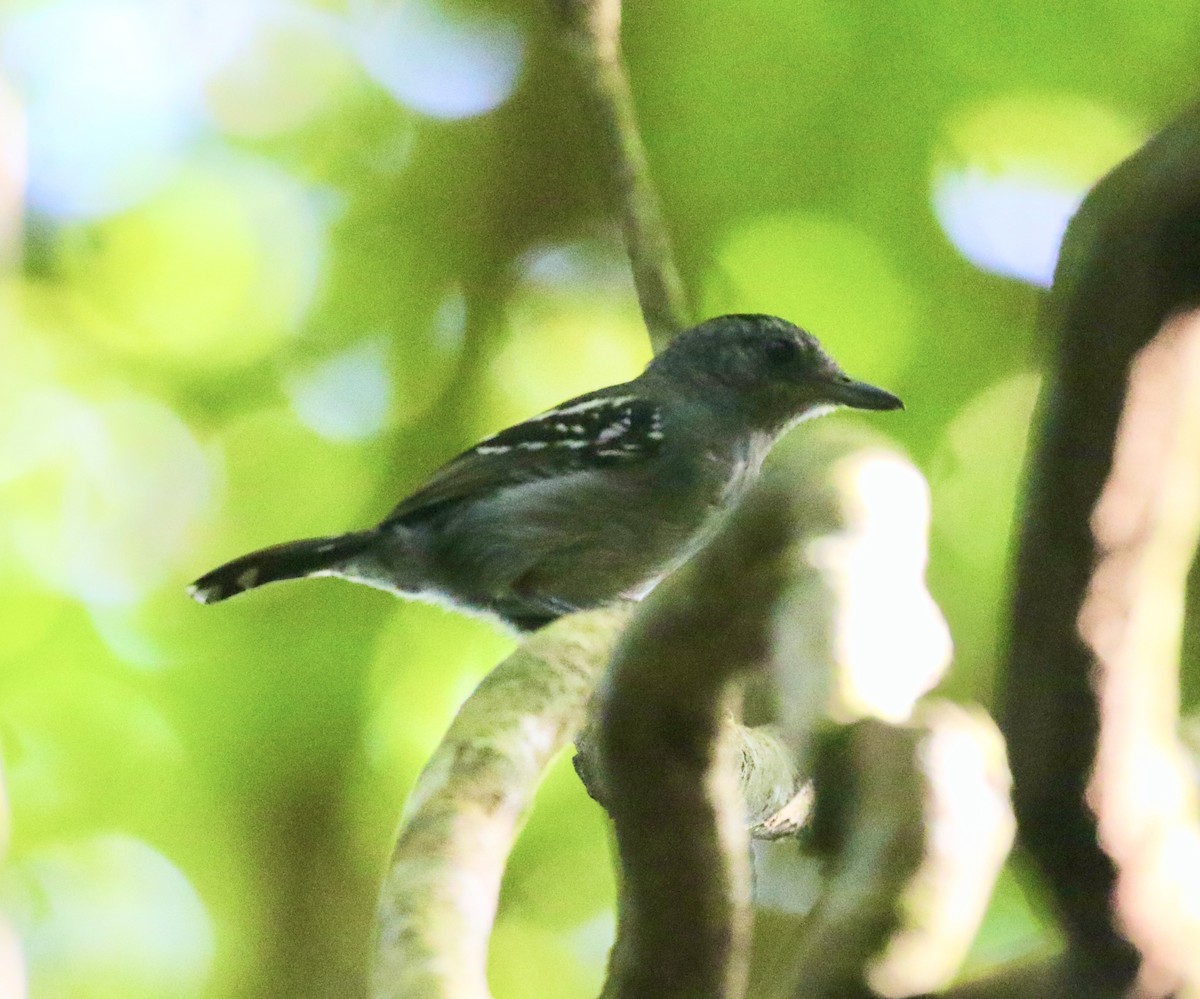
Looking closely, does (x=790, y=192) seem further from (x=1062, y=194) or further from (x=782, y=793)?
(x=782, y=793)

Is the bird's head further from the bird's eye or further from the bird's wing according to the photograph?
the bird's wing

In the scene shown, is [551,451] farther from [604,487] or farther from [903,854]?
[903,854]

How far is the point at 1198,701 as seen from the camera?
2.44 meters

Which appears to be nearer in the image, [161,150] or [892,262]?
[892,262]

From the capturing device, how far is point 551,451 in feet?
10.0

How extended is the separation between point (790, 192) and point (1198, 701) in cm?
151

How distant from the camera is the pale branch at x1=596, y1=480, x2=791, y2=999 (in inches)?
52.2

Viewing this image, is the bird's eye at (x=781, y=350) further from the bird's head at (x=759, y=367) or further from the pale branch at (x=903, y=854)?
the pale branch at (x=903, y=854)

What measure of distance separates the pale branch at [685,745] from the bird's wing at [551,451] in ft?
5.37

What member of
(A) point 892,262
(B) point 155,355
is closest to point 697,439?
(A) point 892,262

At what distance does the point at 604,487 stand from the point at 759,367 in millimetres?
499

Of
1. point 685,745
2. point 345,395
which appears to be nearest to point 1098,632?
point 685,745

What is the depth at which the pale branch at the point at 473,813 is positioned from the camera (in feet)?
3.15

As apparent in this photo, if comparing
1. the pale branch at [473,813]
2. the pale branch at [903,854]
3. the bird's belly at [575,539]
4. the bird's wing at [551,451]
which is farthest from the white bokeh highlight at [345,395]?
the pale branch at [903,854]
